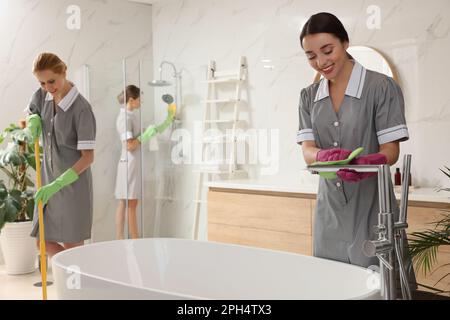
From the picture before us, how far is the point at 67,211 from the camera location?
334 centimetres

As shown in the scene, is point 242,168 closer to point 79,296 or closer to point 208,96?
point 208,96

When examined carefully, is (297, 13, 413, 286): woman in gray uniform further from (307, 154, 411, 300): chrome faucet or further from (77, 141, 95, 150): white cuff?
(77, 141, 95, 150): white cuff

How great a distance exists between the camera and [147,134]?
4.19 metres

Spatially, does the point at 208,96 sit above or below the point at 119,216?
above

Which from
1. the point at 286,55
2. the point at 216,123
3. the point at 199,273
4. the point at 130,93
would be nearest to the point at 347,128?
the point at 199,273

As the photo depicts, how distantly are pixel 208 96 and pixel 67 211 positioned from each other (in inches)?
74.8

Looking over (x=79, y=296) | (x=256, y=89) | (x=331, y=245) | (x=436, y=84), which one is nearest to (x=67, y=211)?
(x=79, y=296)

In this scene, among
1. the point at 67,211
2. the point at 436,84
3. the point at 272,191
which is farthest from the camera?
the point at 272,191

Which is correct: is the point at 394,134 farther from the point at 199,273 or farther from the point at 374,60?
the point at 374,60

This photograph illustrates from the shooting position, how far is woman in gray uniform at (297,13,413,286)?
210 centimetres

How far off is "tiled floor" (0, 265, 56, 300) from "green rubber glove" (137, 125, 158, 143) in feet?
4.35

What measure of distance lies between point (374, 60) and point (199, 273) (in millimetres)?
2109

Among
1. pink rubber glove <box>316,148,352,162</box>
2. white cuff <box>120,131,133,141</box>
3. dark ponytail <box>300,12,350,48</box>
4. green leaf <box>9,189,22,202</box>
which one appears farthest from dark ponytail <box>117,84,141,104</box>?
pink rubber glove <box>316,148,352,162</box>

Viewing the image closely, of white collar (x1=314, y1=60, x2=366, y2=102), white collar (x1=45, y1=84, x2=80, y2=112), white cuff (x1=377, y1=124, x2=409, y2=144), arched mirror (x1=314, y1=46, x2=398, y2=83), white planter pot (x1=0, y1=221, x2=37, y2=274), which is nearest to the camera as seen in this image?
white cuff (x1=377, y1=124, x2=409, y2=144)
